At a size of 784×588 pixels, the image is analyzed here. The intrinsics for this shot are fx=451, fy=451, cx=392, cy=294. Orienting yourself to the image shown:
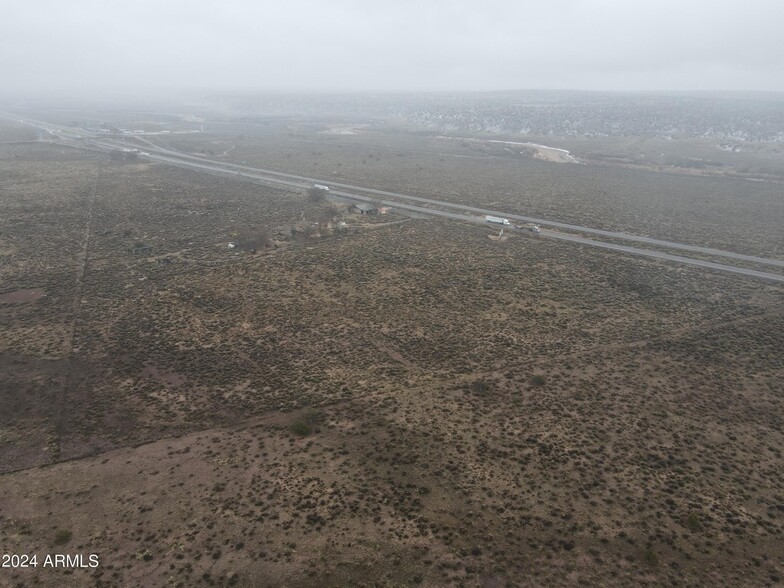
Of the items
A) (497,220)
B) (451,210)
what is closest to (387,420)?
(497,220)

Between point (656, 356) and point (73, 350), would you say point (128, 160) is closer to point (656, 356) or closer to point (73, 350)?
point (73, 350)

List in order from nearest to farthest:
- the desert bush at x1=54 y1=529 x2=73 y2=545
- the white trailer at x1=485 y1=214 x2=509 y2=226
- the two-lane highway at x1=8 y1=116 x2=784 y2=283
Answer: the desert bush at x1=54 y1=529 x2=73 y2=545 → the two-lane highway at x1=8 y1=116 x2=784 y2=283 → the white trailer at x1=485 y1=214 x2=509 y2=226

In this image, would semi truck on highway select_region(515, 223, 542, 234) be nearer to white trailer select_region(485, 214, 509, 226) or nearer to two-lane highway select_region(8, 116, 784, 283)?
two-lane highway select_region(8, 116, 784, 283)

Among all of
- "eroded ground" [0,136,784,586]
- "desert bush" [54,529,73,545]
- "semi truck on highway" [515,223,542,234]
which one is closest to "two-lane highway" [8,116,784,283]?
"semi truck on highway" [515,223,542,234]

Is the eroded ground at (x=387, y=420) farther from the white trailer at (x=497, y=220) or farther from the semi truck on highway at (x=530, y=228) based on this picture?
the white trailer at (x=497, y=220)

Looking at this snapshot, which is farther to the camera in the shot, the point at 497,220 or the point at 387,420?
the point at 497,220

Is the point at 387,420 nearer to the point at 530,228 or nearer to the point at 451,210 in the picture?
the point at 530,228

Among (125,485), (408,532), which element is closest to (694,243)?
(408,532)

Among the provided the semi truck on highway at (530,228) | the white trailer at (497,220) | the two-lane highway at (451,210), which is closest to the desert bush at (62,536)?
the two-lane highway at (451,210)

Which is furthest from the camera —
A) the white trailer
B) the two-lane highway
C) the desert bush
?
the white trailer

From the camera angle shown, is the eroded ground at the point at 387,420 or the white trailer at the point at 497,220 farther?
the white trailer at the point at 497,220

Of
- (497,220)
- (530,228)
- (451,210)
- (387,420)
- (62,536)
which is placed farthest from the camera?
(451,210)
